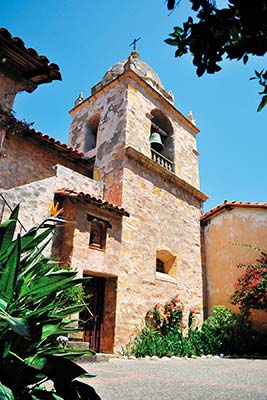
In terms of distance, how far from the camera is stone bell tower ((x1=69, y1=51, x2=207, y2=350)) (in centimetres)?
898

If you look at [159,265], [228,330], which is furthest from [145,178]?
[228,330]

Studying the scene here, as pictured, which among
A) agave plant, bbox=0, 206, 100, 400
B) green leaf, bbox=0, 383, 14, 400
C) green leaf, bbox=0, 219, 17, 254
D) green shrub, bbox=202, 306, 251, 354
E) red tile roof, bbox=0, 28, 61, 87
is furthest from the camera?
green shrub, bbox=202, 306, 251, 354

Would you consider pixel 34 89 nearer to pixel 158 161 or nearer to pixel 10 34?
pixel 10 34

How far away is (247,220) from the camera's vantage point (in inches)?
474

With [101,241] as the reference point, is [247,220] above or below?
above

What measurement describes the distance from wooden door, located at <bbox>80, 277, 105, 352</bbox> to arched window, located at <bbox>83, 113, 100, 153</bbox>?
5.54 metres

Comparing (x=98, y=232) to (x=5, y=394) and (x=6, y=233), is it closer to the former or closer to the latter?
(x=6, y=233)

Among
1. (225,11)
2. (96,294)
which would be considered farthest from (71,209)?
(225,11)

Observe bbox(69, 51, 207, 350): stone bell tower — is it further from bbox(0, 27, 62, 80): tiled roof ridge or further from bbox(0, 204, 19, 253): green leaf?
bbox(0, 204, 19, 253): green leaf

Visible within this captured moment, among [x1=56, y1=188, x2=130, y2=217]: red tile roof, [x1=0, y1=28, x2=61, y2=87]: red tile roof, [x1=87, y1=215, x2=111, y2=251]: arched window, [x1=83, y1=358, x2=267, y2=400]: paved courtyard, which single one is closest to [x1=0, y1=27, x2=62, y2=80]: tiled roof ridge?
[x1=0, y1=28, x2=61, y2=87]: red tile roof

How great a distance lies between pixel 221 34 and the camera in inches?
50.9

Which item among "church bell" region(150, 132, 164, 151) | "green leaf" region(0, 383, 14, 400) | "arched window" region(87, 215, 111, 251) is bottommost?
"green leaf" region(0, 383, 14, 400)

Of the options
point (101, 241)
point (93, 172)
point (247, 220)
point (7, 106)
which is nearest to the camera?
point (7, 106)

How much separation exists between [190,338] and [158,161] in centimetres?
593
